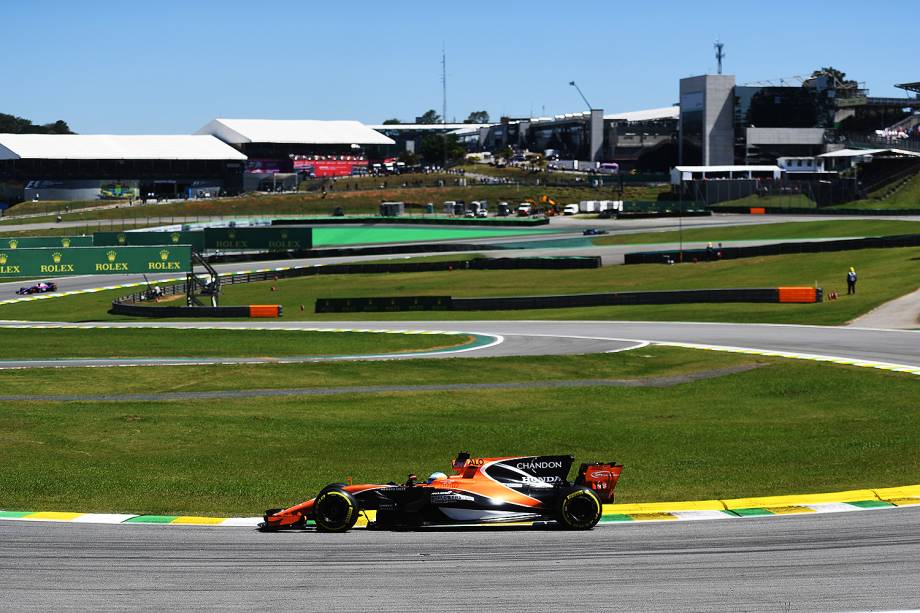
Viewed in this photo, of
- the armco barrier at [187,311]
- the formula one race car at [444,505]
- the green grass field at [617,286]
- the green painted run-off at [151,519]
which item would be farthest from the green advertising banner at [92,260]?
the formula one race car at [444,505]

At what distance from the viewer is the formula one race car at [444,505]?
1360 centimetres

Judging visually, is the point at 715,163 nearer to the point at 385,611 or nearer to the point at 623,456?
the point at 623,456

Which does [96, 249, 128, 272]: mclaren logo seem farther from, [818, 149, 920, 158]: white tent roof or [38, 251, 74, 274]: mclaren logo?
[818, 149, 920, 158]: white tent roof

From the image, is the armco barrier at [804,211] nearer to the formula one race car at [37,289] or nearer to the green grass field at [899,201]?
the green grass field at [899,201]

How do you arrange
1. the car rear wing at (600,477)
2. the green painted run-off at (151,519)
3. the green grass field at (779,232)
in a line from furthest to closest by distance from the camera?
the green grass field at (779,232) → the car rear wing at (600,477) → the green painted run-off at (151,519)

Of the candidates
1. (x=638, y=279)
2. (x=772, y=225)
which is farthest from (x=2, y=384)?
(x=772, y=225)

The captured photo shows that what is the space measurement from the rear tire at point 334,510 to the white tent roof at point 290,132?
555 ft

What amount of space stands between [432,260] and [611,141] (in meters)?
111

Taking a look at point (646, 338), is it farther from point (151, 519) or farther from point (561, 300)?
point (151, 519)

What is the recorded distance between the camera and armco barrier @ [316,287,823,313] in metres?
52.2

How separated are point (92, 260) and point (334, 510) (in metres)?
49.6

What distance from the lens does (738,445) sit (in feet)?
66.8

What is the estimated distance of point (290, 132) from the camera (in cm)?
18550

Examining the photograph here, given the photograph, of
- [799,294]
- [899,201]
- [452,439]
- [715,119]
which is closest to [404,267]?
[799,294]
